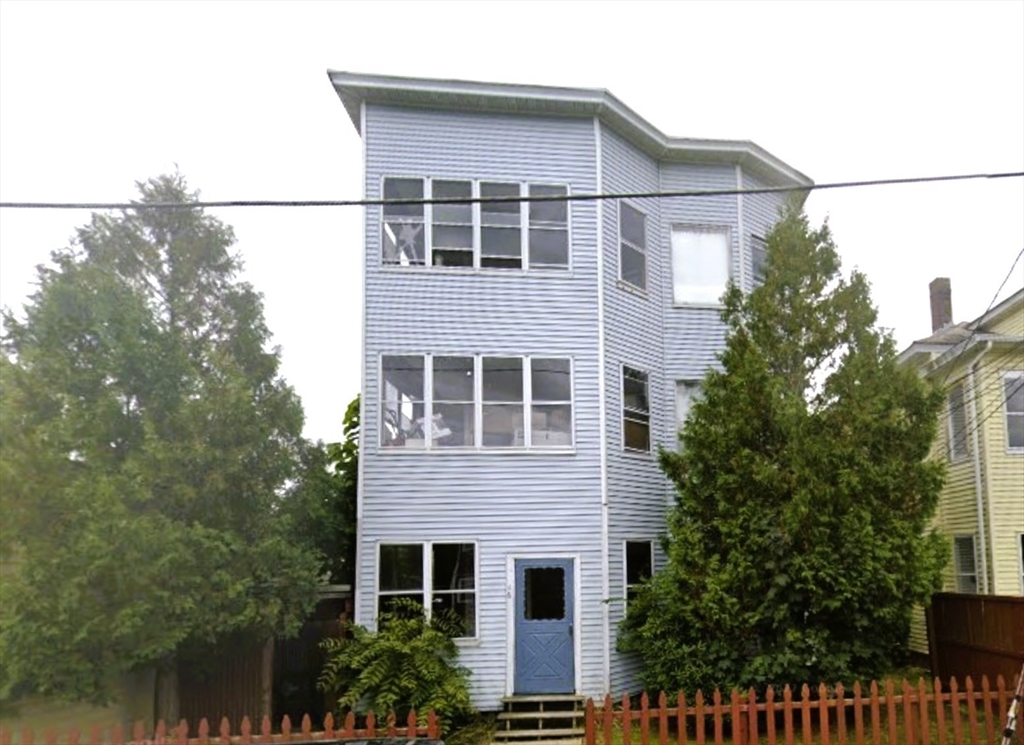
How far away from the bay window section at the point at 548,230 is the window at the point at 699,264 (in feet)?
8.54

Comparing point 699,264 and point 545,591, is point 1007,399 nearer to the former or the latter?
point 699,264

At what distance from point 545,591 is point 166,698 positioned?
224 inches

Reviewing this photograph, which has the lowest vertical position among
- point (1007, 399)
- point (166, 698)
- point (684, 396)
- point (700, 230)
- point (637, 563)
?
point (166, 698)

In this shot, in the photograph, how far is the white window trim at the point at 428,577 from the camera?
13172 mm

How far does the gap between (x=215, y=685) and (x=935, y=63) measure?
43.9ft

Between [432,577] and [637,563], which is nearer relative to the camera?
[432,577]

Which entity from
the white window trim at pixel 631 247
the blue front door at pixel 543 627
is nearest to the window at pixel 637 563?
the blue front door at pixel 543 627

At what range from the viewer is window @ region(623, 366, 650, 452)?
14.8 metres

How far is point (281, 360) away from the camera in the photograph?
12281mm

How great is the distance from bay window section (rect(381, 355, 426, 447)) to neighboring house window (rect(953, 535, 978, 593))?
12.4m

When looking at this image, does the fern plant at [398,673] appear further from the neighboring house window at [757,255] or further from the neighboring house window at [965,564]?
the neighboring house window at [965,564]

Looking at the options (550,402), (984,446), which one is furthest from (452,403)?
(984,446)

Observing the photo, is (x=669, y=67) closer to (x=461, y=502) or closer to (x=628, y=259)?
(x=628, y=259)

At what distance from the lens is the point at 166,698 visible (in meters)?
11.8
